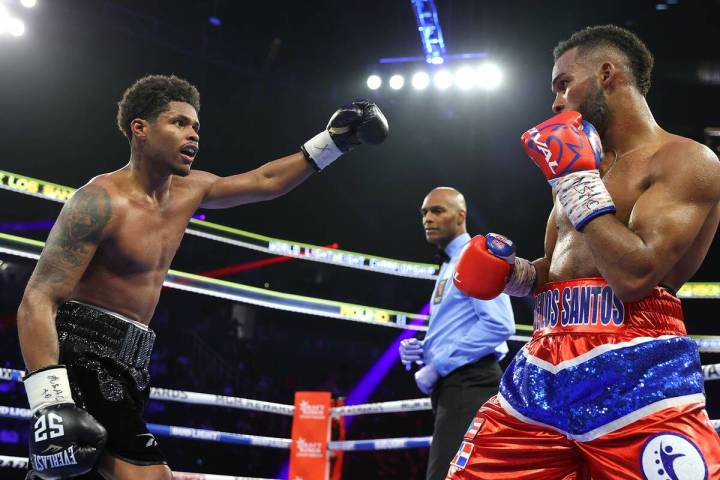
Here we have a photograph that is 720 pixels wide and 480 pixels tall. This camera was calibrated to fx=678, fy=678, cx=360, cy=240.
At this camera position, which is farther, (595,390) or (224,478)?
(224,478)

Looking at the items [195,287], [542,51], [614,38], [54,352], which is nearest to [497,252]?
[614,38]

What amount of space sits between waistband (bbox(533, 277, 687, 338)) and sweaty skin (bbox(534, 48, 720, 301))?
4cm

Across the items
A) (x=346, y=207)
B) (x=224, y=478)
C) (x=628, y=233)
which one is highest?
(x=346, y=207)

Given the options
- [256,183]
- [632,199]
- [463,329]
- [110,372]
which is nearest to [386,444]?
[463,329]

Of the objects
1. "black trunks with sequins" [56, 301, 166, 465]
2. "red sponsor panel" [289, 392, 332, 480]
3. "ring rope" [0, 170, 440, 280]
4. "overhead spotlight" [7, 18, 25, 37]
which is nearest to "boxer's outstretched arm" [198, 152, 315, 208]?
"black trunks with sequins" [56, 301, 166, 465]

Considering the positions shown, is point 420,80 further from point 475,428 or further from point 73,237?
point 475,428

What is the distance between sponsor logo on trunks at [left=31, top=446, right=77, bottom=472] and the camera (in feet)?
4.90

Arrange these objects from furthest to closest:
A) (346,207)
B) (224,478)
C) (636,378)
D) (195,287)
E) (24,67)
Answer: (346,207) → (24,67) → (195,287) → (224,478) → (636,378)

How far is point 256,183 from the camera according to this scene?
2.29 meters

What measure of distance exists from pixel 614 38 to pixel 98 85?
22.3ft

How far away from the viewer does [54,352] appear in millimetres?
1642

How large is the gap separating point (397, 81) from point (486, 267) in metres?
6.68

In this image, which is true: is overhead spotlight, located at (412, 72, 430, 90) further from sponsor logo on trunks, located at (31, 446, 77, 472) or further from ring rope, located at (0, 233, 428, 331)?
sponsor logo on trunks, located at (31, 446, 77, 472)

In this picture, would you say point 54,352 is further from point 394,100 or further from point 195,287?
point 394,100
